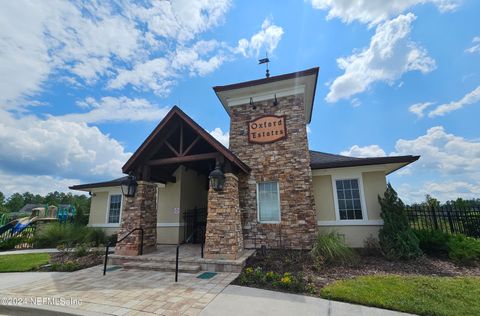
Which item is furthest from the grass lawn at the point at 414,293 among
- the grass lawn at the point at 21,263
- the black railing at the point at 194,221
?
the grass lawn at the point at 21,263

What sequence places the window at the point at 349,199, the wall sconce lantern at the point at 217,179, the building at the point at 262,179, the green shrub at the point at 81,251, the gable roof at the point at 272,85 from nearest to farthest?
the wall sconce lantern at the point at 217,179 → the building at the point at 262,179 → the window at the point at 349,199 → the green shrub at the point at 81,251 → the gable roof at the point at 272,85

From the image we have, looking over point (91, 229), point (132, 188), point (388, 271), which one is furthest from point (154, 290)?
point (91, 229)

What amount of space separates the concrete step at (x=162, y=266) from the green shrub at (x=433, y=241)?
756 cm

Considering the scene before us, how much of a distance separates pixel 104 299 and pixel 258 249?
16.7ft

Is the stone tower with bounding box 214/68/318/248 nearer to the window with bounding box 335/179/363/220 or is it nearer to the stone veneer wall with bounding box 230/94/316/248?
the stone veneer wall with bounding box 230/94/316/248

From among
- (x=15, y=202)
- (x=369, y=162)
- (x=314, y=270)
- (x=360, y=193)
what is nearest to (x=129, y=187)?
(x=314, y=270)

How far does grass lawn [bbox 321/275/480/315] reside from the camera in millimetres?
3771

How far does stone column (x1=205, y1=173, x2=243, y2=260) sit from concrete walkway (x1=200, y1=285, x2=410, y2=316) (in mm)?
1928

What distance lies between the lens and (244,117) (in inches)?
390

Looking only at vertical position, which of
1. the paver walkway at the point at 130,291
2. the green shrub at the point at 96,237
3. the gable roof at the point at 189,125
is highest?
the gable roof at the point at 189,125

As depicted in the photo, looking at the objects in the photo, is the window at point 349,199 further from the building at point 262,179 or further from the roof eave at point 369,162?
the roof eave at point 369,162

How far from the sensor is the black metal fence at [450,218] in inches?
324

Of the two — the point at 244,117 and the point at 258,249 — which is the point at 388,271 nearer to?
the point at 258,249

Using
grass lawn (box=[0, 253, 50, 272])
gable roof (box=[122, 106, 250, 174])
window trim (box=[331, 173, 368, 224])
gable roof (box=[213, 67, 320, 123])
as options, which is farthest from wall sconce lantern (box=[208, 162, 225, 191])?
grass lawn (box=[0, 253, 50, 272])
